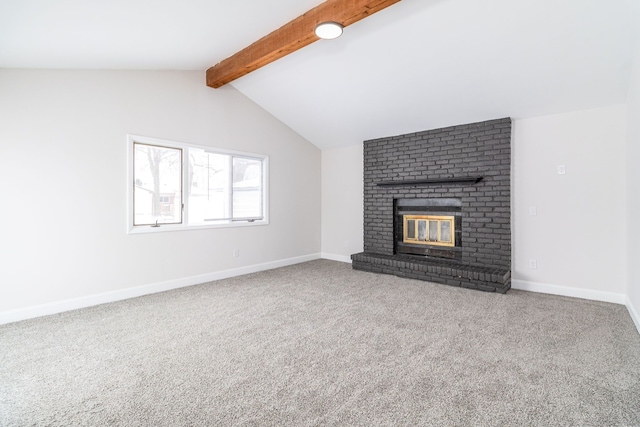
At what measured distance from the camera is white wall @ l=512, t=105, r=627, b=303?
3.38 meters

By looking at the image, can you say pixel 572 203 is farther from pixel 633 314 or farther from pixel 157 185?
pixel 157 185

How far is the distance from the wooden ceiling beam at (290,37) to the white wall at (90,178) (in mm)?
591

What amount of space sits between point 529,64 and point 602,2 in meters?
0.73

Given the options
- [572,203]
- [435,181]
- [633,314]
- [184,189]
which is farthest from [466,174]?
[184,189]

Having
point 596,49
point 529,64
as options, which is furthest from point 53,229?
point 596,49

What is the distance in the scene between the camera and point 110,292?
349 centimetres

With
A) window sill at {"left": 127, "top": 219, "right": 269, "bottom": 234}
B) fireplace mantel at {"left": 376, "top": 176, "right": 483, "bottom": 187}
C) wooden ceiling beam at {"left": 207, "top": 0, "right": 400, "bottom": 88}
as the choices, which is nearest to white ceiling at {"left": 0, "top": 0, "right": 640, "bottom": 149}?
wooden ceiling beam at {"left": 207, "top": 0, "right": 400, "bottom": 88}

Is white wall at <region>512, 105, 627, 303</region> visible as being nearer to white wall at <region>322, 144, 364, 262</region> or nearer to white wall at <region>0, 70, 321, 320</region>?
white wall at <region>322, 144, 364, 262</region>

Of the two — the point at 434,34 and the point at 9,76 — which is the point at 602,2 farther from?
the point at 9,76

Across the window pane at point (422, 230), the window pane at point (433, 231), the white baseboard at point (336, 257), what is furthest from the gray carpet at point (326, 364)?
the white baseboard at point (336, 257)

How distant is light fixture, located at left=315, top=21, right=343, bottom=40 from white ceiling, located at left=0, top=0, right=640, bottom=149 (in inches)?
11.8

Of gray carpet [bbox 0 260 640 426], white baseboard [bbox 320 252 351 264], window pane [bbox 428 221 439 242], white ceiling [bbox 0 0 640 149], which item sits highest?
white ceiling [bbox 0 0 640 149]

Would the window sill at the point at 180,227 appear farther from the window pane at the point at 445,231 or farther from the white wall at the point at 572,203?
the white wall at the point at 572,203

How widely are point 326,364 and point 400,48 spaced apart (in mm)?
3164
